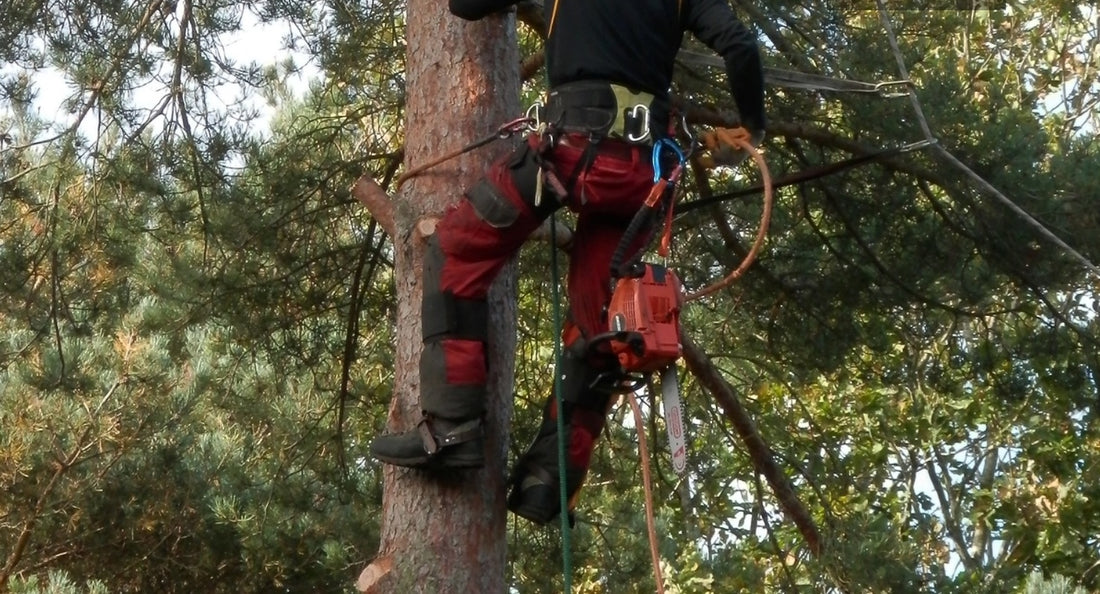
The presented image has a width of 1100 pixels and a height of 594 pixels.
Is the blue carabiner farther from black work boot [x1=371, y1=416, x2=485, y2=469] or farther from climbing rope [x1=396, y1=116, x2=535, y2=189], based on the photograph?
black work boot [x1=371, y1=416, x2=485, y2=469]

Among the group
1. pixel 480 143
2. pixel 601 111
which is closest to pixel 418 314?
pixel 480 143

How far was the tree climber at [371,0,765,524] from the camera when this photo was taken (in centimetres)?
316

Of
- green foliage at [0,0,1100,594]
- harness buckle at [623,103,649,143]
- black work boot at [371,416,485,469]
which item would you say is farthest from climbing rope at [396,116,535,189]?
green foliage at [0,0,1100,594]

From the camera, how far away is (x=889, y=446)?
42.9 ft

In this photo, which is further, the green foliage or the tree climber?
the green foliage

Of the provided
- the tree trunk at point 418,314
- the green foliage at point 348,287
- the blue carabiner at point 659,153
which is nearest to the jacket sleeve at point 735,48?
the blue carabiner at point 659,153

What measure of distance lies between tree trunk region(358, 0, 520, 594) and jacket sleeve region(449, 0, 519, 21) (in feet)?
0.79

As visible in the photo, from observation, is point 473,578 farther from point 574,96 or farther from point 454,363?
point 574,96

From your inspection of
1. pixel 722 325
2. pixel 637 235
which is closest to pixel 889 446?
pixel 722 325

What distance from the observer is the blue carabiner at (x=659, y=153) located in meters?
3.22

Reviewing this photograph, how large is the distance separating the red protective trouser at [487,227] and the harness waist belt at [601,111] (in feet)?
0.10

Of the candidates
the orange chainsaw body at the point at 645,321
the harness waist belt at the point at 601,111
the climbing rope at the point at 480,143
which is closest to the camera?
the orange chainsaw body at the point at 645,321

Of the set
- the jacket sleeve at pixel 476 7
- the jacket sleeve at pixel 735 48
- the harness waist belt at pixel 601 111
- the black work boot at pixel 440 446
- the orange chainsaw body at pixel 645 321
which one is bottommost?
the black work boot at pixel 440 446

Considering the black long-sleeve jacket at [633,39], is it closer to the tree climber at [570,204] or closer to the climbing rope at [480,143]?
the tree climber at [570,204]
